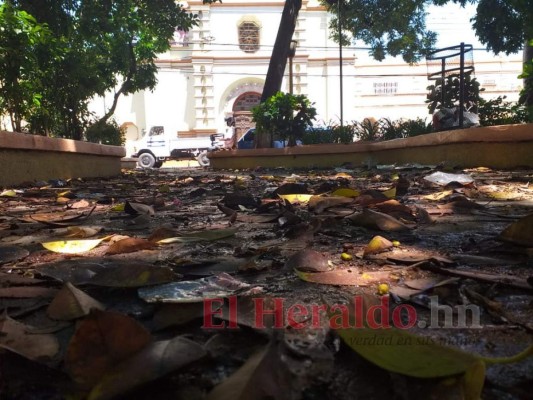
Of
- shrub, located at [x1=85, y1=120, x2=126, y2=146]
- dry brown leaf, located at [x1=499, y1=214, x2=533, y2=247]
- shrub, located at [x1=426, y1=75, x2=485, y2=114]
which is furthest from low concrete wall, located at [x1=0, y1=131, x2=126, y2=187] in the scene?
shrub, located at [x1=85, y1=120, x2=126, y2=146]

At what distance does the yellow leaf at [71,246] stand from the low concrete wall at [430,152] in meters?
4.09

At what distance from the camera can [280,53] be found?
9.18m

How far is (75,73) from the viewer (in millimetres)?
8086

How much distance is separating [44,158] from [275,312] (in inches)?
168

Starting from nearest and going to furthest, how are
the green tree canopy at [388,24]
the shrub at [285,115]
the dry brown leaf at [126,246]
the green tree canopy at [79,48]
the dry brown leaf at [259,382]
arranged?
the dry brown leaf at [259,382], the dry brown leaf at [126,246], the green tree canopy at [79,48], the shrub at [285,115], the green tree canopy at [388,24]

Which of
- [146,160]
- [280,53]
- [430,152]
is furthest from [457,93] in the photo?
[146,160]

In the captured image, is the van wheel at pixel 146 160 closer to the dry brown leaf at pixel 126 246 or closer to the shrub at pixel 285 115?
the shrub at pixel 285 115

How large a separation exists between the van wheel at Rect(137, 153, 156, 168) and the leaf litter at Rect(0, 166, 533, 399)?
58.4ft

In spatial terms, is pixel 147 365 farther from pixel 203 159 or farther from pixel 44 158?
pixel 203 159

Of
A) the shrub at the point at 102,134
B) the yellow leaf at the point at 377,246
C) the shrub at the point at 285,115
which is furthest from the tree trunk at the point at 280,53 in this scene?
the yellow leaf at the point at 377,246

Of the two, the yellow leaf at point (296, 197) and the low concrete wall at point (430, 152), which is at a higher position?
the low concrete wall at point (430, 152)

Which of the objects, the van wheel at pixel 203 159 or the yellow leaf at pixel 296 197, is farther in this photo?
the van wheel at pixel 203 159

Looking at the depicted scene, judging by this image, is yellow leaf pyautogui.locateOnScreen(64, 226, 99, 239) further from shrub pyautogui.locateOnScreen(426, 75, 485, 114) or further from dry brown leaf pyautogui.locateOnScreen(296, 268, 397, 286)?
shrub pyautogui.locateOnScreen(426, 75, 485, 114)

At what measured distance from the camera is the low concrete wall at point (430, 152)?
448 centimetres
